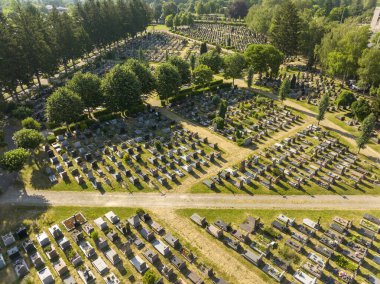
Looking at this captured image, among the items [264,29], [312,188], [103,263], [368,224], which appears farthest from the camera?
[264,29]

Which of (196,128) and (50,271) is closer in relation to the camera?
(50,271)

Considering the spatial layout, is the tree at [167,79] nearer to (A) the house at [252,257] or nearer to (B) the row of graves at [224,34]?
(A) the house at [252,257]

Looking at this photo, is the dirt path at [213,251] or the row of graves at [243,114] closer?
the dirt path at [213,251]

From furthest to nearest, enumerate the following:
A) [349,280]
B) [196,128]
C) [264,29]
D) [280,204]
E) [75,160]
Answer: [264,29], [196,128], [75,160], [280,204], [349,280]

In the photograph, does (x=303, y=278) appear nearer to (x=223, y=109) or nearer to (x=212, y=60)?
(x=223, y=109)

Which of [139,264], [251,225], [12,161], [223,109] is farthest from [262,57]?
[139,264]

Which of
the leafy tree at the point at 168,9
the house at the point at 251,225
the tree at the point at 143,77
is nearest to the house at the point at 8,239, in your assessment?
the house at the point at 251,225

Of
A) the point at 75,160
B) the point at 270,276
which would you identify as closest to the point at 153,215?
the point at 270,276

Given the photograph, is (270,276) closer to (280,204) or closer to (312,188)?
(280,204)

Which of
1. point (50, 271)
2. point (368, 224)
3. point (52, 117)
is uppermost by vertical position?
point (52, 117)
